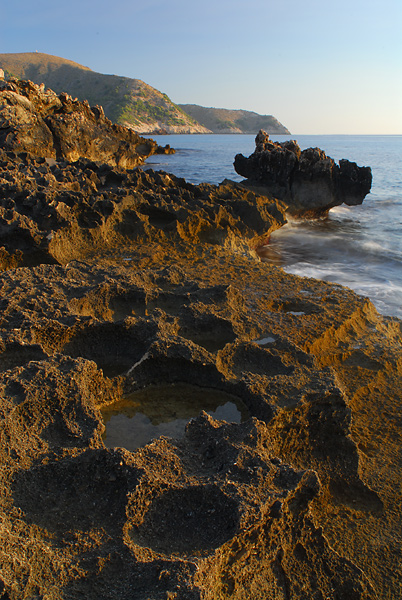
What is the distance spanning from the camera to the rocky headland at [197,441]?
5.32 feet

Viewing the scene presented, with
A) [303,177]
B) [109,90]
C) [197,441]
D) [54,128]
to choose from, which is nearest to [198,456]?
[197,441]

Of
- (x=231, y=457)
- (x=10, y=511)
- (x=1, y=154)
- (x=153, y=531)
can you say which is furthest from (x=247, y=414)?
(x=1, y=154)

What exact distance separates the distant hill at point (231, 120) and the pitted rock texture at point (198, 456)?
140 metres

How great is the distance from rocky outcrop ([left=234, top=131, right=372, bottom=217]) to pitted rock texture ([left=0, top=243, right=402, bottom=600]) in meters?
7.35

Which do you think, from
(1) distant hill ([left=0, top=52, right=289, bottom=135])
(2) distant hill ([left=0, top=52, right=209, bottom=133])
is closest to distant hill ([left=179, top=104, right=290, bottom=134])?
(1) distant hill ([left=0, top=52, right=289, bottom=135])

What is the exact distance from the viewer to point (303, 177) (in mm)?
10555

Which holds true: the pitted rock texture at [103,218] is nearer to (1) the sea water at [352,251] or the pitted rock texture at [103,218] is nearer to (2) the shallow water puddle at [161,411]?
(1) the sea water at [352,251]

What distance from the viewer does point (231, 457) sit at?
1.94 m

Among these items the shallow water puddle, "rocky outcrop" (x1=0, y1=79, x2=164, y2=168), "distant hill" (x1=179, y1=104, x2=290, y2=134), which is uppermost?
"distant hill" (x1=179, y1=104, x2=290, y2=134)

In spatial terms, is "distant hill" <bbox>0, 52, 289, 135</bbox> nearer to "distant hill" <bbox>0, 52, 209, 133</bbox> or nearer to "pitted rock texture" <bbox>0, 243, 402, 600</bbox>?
"distant hill" <bbox>0, 52, 209, 133</bbox>

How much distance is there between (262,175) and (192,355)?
A: 28.9ft

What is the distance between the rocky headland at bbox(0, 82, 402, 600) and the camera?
5.32 ft

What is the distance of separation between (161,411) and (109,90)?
95305 millimetres

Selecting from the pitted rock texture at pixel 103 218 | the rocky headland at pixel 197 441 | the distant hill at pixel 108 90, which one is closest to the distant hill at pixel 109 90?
the distant hill at pixel 108 90
